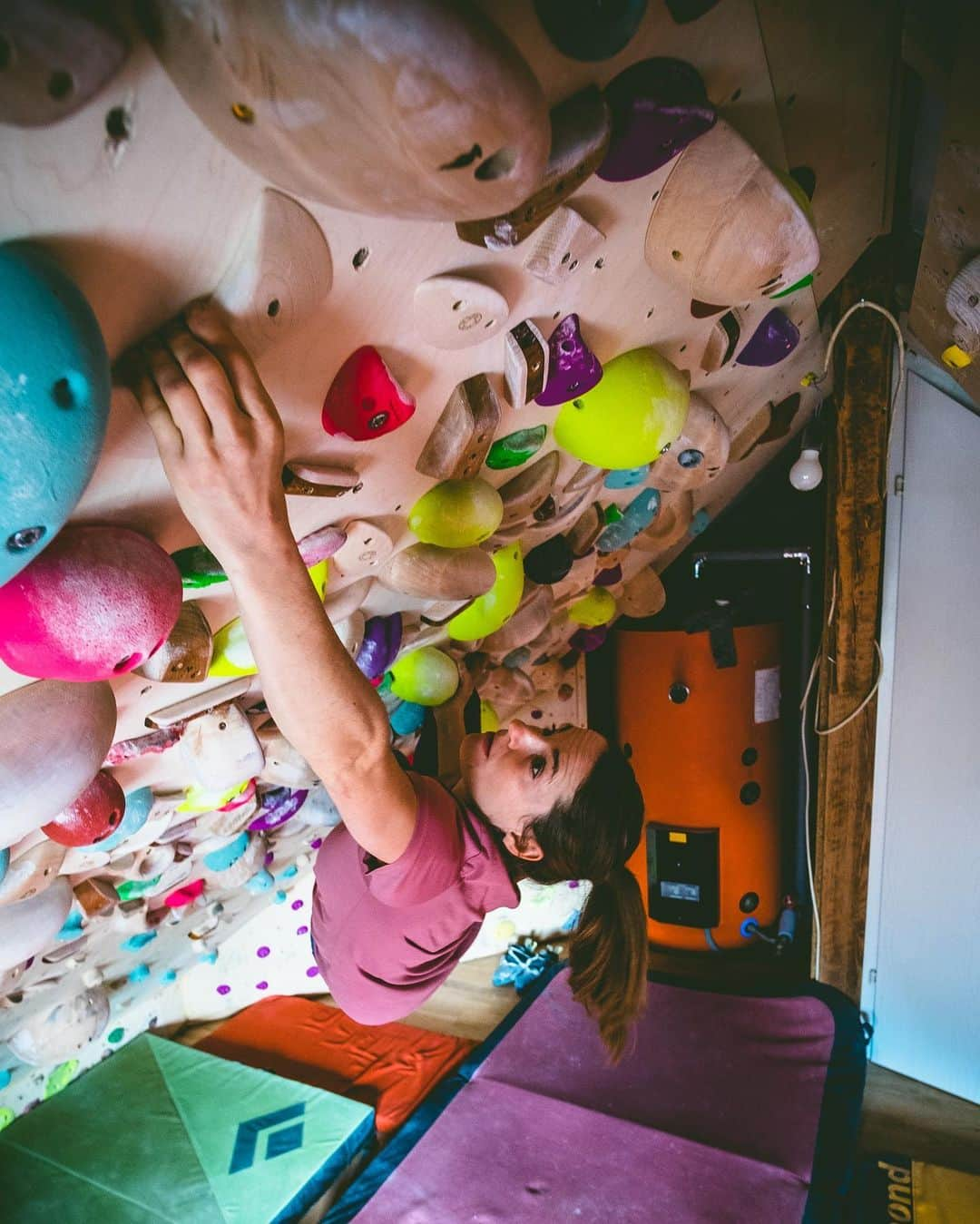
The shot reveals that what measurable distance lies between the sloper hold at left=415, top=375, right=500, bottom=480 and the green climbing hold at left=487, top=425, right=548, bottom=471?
0.07 meters

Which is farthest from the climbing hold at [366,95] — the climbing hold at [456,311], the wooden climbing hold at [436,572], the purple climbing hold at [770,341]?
the purple climbing hold at [770,341]

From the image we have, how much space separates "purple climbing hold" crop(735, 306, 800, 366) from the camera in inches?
54.0

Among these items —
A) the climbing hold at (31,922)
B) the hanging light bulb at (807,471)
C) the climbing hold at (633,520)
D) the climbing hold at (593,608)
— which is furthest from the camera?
the climbing hold at (593,608)

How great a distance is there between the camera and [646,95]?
2.21 ft

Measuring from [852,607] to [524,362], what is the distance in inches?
70.1

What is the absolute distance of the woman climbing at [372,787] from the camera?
60cm

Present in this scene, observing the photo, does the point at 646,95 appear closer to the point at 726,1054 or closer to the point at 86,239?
the point at 86,239

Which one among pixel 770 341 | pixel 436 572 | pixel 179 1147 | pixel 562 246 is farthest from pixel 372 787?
pixel 179 1147

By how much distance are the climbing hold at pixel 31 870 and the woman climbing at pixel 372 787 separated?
1.51 feet

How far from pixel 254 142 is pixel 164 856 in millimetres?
1885

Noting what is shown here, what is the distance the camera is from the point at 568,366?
38.7 inches

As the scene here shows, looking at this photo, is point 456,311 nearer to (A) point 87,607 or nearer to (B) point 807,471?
(A) point 87,607

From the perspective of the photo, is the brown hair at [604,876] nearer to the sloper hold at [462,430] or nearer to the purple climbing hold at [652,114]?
the sloper hold at [462,430]

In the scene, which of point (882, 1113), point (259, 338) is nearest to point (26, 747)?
point (259, 338)
